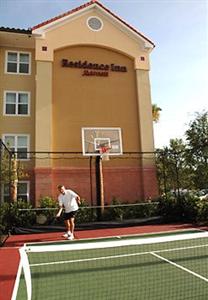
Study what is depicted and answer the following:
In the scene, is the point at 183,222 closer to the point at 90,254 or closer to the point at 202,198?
the point at 202,198

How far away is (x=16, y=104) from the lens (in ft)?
64.2

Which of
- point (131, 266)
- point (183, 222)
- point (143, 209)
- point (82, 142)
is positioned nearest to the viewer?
point (131, 266)

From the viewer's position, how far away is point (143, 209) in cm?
1557

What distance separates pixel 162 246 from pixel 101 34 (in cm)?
1617

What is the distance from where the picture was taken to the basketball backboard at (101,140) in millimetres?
17248

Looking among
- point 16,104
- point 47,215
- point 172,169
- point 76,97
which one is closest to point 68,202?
point 47,215

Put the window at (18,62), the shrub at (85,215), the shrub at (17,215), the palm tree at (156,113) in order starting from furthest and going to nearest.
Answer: the palm tree at (156,113)
the window at (18,62)
the shrub at (85,215)
the shrub at (17,215)

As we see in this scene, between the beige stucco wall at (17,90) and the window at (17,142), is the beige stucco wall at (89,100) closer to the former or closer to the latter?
the beige stucco wall at (17,90)

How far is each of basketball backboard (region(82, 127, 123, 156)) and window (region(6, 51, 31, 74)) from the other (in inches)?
230

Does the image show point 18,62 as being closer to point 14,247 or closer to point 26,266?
point 14,247

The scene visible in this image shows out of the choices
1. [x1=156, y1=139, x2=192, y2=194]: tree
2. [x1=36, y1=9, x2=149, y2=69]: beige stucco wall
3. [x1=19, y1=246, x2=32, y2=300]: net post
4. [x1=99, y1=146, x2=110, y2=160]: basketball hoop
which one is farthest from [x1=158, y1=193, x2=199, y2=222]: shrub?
[x1=36, y1=9, x2=149, y2=69]: beige stucco wall

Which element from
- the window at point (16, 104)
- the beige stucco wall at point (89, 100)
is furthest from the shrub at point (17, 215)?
the window at point (16, 104)

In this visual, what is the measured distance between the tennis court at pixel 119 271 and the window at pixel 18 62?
14.7m

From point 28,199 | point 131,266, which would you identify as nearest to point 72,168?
point 28,199
